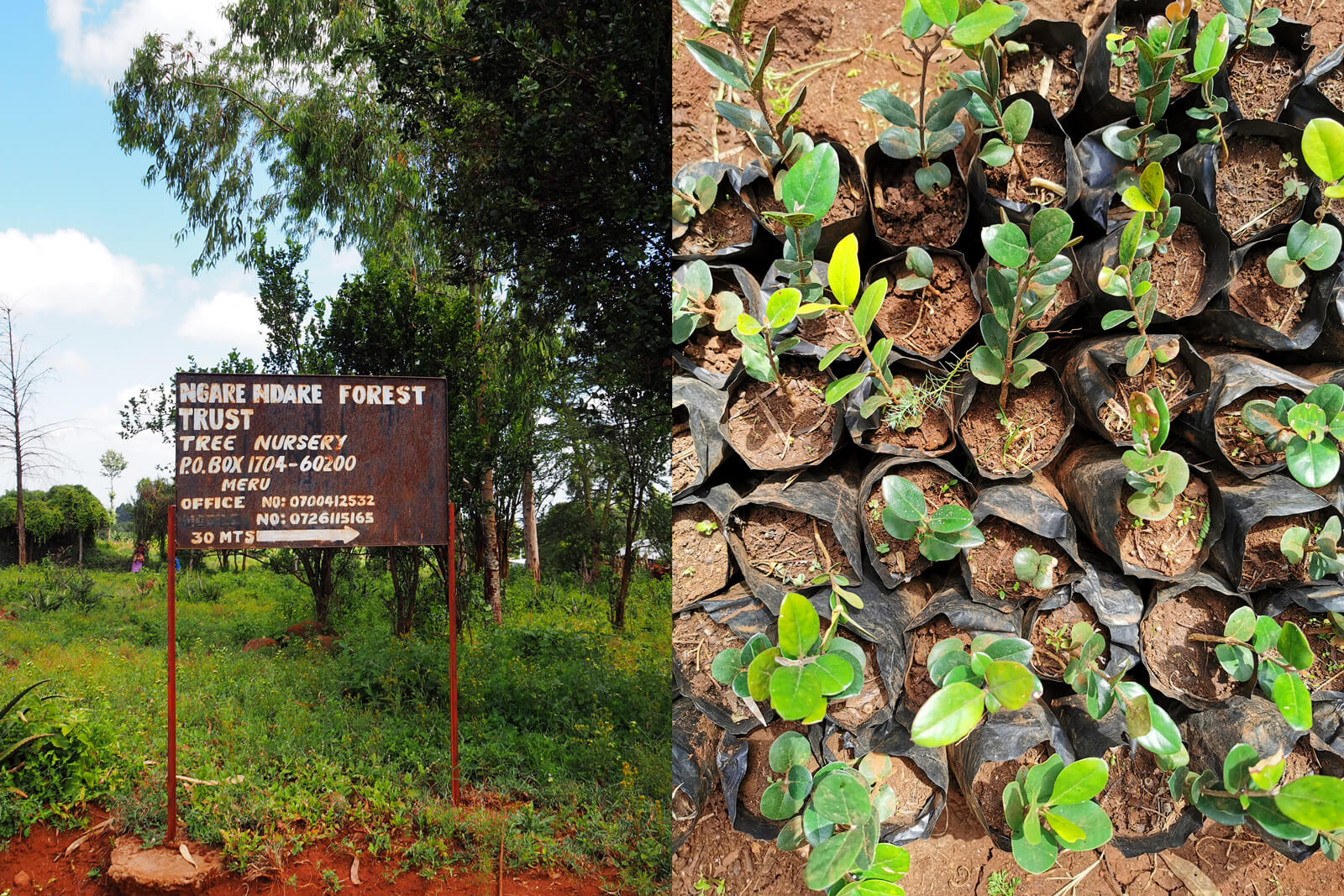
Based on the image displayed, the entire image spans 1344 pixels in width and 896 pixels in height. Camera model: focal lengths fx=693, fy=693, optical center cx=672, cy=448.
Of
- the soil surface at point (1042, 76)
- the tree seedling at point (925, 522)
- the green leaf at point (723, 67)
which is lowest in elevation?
the tree seedling at point (925, 522)

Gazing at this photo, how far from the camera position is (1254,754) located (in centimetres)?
64

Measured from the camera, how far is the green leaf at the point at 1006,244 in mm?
620

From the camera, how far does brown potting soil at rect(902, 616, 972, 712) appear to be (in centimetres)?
71

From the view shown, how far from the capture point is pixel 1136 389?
2.34 ft

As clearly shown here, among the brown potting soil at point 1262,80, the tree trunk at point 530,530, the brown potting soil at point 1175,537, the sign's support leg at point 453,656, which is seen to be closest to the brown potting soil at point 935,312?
the brown potting soil at point 1175,537

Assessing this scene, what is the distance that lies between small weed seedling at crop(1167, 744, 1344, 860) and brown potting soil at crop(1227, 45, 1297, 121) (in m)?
0.67

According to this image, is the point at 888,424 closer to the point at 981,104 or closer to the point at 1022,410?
the point at 1022,410

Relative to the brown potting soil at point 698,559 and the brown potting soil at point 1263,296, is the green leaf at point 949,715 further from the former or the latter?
the brown potting soil at point 1263,296

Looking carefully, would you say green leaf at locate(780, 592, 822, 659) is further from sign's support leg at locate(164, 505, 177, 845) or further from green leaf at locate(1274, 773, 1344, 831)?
sign's support leg at locate(164, 505, 177, 845)

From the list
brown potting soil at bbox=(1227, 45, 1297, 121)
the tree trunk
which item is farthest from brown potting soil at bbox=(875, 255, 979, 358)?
the tree trunk

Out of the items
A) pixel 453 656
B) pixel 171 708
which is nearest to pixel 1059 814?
pixel 453 656

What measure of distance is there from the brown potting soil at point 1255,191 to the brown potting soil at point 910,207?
293mm

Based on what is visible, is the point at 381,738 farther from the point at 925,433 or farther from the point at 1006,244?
the point at 1006,244

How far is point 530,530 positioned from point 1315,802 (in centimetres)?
339
